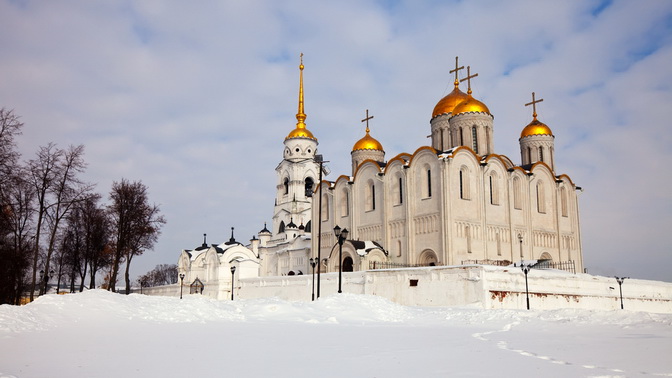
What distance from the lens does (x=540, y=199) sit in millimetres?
42375

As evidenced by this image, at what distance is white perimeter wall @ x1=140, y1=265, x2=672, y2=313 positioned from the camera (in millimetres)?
26203

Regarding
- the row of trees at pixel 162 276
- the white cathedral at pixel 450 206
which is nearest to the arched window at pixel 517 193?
the white cathedral at pixel 450 206

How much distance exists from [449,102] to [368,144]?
877cm

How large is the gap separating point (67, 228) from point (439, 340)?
30.9 m

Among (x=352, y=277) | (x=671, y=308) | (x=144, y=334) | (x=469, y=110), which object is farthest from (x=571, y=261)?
(x=144, y=334)

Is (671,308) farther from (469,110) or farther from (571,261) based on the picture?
(469,110)

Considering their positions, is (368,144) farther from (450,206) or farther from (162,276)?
(162,276)

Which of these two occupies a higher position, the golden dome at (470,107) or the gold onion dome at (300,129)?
the gold onion dome at (300,129)

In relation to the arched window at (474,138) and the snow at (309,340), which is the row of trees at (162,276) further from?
the snow at (309,340)

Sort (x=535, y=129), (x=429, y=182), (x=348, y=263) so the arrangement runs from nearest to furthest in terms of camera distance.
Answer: (x=429, y=182) → (x=348, y=263) → (x=535, y=129)

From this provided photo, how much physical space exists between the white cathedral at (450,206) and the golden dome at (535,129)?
89 mm

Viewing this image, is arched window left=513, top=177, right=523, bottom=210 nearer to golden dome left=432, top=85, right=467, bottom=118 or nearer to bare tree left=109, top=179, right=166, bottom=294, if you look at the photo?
golden dome left=432, top=85, right=467, bottom=118

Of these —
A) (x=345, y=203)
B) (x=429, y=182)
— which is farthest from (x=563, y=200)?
(x=345, y=203)

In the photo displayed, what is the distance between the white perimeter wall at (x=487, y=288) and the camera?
2620 centimetres
